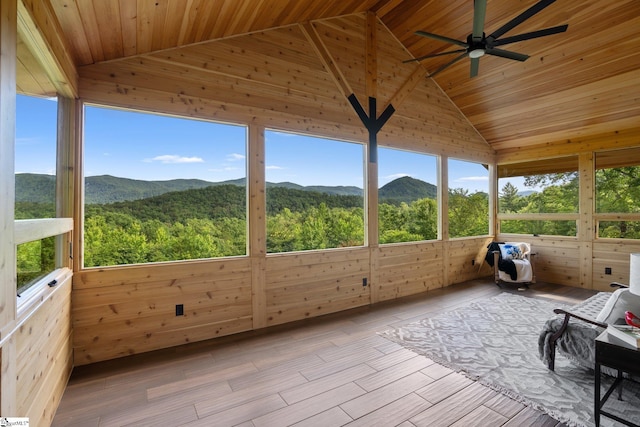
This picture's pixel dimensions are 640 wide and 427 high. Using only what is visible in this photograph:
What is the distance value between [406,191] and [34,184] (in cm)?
470

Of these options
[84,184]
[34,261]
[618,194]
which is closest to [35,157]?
[34,261]

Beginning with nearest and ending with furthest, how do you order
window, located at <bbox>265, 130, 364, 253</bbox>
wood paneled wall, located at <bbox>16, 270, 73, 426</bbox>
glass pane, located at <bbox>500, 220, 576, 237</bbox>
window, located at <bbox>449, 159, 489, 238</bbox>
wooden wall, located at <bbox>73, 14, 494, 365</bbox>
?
wood paneled wall, located at <bbox>16, 270, 73, 426</bbox> < wooden wall, located at <bbox>73, 14, 494, 365</bbox> < window, located at <bbox>265, 130, 364, 253</bbox> < glass pane, located at <bbox>500, 220, 576, 237</bbox> < window, located at <bbox>449, 159, 489, 238</bbox>

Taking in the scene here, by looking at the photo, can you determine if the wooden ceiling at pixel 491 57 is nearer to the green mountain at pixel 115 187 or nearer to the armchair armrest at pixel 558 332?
the green mountain at pixel 115 187

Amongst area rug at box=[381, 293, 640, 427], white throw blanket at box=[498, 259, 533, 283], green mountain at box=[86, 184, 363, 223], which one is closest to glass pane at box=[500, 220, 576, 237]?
white throw blanket at box=[498, 259, 533, 283]

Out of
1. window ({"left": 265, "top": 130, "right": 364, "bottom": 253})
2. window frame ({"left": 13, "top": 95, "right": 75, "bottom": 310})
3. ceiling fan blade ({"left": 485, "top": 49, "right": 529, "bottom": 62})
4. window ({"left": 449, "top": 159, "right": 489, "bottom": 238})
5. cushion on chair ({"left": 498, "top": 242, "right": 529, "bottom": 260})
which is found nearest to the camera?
window frame ({"left": 13, "top": 95, "right": 75, "bottom": 310})

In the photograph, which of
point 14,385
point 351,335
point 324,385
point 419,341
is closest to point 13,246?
point 14,385

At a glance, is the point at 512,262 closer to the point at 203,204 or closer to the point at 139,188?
the point at 203,204

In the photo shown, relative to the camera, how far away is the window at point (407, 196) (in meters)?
4.81

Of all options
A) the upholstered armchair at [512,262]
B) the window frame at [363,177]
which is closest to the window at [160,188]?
the window frame at [363,177]

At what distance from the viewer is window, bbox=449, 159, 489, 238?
585 cm

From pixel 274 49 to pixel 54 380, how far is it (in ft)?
12.7

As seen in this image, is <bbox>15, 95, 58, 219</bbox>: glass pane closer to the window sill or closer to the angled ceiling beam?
the angled ceiling beam

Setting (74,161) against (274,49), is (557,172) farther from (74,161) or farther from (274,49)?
(74,161)

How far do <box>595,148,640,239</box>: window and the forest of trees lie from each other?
13 mm
